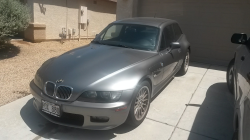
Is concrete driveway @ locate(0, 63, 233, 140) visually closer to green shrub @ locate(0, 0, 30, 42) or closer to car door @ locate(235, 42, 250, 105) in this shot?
car door @ locate(235, 42, 250, 105)

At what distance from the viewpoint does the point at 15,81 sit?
4.68 metres

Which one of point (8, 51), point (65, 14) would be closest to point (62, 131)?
point (8, 51)

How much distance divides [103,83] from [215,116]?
216cm

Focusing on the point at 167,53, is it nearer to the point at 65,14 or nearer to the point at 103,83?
the point at 103,83

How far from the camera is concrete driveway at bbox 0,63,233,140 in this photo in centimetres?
294

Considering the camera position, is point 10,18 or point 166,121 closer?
point 166,121

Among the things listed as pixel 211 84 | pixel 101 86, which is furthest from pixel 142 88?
pixel 211 84

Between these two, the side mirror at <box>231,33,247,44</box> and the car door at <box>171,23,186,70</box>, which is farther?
the car door at <box>171,23,186,70</box>

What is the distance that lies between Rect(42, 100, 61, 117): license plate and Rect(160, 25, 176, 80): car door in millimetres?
2084

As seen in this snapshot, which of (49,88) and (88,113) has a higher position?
(49,88)

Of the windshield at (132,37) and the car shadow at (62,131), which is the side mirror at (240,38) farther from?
the car shadow at (62,131)

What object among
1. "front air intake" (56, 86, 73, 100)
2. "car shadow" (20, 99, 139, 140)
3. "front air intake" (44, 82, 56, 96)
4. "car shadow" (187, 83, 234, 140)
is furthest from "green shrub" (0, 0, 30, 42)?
"car shadow" (187, 83, 234, 140)

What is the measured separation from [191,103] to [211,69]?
3004 mm

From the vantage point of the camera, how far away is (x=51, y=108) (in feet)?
9.16
